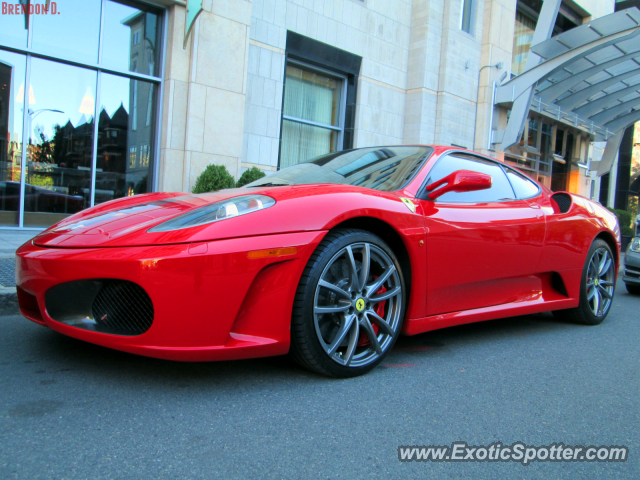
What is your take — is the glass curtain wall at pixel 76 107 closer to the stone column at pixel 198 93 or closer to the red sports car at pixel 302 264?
the stone column at pixel 198 93

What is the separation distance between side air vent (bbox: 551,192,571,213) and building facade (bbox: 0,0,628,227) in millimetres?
5893

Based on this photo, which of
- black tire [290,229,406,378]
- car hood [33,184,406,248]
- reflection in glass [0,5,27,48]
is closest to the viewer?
car hood [33,184,406,248]

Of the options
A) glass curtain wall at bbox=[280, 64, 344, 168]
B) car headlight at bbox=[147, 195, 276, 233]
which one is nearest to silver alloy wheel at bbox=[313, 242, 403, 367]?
car headlight at bbox=[147, 195, 276, 233]

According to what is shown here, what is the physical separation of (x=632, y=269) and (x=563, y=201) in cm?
315

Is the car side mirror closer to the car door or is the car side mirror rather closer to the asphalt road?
the car door

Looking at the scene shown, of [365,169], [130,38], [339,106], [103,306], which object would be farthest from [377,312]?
[339,106]

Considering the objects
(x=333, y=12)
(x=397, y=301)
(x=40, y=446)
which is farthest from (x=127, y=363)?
(x=333, y=12)

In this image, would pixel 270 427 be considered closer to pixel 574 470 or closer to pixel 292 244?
pixel 292 244

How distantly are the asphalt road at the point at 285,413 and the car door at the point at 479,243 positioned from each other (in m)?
0.41

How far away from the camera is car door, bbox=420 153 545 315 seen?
2844 millimetres

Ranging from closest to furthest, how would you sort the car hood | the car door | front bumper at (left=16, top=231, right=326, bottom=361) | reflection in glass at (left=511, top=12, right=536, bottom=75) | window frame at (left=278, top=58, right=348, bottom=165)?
front bumper at (left=16, top=231, right=326, bottom=361) < the car hood < the car door < window frame at (left=278, top=58, right=348, bottom=165) < reflection in glass at (left=511, top=12, right=536, bottom=75)

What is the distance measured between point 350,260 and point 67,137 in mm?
7132

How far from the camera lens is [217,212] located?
2236 mm

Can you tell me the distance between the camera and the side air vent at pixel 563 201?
3.93 meters
